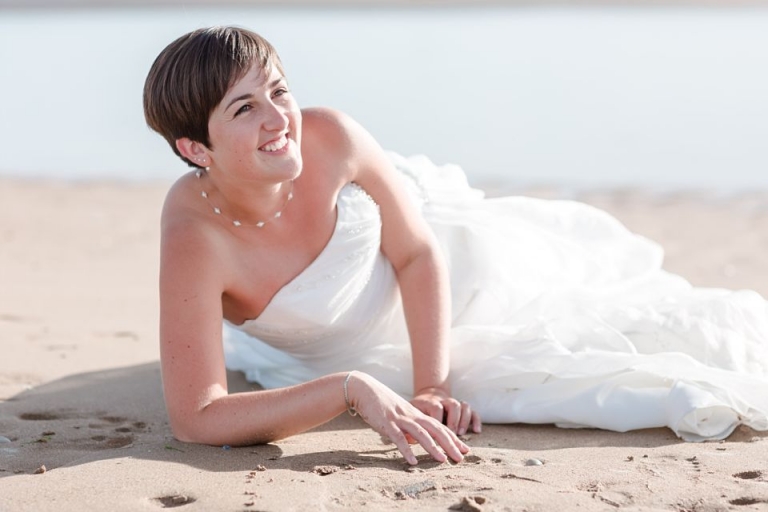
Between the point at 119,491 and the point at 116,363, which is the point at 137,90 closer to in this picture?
the point at 116,363

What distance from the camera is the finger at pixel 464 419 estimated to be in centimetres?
398

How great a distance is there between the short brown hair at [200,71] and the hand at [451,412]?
1.23 metres

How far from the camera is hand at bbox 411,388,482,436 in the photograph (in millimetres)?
3998

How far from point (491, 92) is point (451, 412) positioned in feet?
33.5

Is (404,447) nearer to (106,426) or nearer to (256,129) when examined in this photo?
(256,129)

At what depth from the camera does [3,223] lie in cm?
860

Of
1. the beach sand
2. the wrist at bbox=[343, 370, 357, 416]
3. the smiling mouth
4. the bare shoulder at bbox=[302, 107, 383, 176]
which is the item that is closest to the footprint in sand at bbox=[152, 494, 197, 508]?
the beach sand

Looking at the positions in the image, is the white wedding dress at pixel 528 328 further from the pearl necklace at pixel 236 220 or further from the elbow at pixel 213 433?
the elbow at pixel 213 433

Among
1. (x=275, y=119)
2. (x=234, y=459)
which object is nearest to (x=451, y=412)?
(x=234, y=459)

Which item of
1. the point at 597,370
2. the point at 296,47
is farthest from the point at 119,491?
the point at 296,47

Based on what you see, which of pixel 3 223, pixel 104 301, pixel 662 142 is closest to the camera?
pixel 104 301

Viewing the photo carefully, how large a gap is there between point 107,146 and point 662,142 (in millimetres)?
5853

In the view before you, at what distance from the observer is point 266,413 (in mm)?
3707

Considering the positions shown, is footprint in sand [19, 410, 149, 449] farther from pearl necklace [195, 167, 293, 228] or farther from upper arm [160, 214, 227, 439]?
pearl necklace [195, 167, 293, 228]
